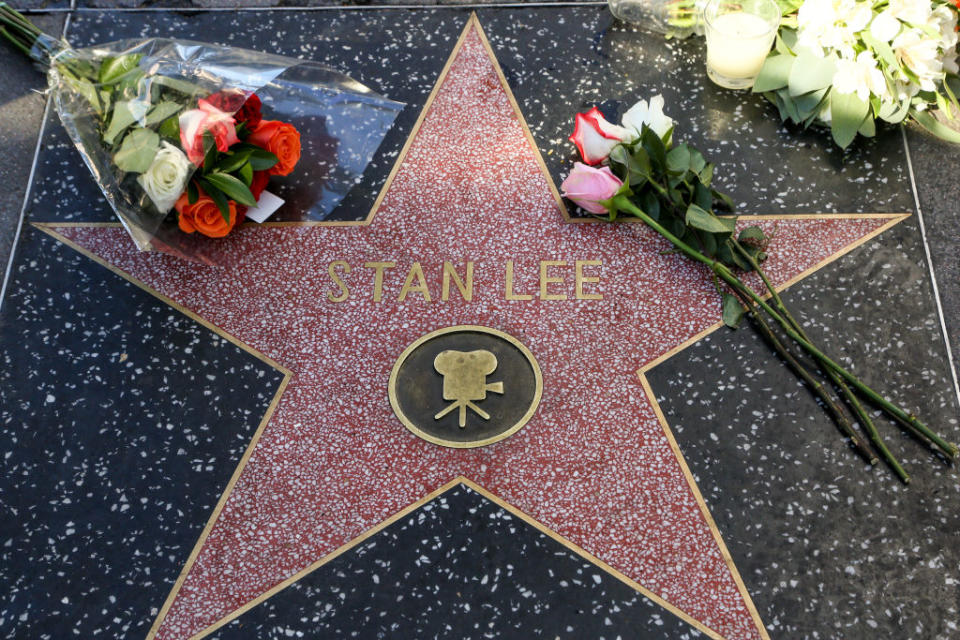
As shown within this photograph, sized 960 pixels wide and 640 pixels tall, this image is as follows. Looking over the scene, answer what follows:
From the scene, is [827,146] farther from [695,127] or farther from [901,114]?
[695,127]

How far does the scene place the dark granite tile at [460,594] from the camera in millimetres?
1403

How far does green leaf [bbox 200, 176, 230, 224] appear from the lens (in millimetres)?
1688

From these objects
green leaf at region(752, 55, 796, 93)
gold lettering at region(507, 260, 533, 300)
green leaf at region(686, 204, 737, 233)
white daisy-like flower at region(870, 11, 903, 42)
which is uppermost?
white daisy-like flower at region(870, 11, 903, 42)

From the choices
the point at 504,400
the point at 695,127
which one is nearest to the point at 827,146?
the point at 695,127

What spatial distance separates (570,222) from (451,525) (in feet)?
2.10

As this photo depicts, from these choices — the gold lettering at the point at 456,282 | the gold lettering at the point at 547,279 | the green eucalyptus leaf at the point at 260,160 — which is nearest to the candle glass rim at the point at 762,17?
the gold lettering at the point at 547,279

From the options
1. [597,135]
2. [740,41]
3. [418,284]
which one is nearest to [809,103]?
[740,41]

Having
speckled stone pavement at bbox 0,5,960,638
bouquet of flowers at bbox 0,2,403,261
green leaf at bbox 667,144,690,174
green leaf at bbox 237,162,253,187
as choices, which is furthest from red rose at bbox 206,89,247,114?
green leaf at bbox 667,144,690,174

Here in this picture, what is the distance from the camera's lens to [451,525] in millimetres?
1489

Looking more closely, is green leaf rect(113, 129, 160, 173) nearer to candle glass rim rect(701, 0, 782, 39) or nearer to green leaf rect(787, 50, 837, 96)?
candle glass rim rect(701, 0, 782, 39)

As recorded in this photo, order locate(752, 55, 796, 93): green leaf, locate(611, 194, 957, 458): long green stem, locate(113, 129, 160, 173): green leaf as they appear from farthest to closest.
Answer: locate(752, 55, 796, 93): green leaf, locate(113, 129, 160, 173): green leaf, locate(611, 194, 957, 458): long green stem

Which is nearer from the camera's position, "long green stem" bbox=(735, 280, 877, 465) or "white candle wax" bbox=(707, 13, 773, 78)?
"long green stem" bbox=(735, 280, 877, 465)

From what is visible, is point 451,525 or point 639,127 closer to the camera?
point 451,525

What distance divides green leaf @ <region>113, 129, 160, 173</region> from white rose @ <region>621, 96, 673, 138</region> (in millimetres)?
864
